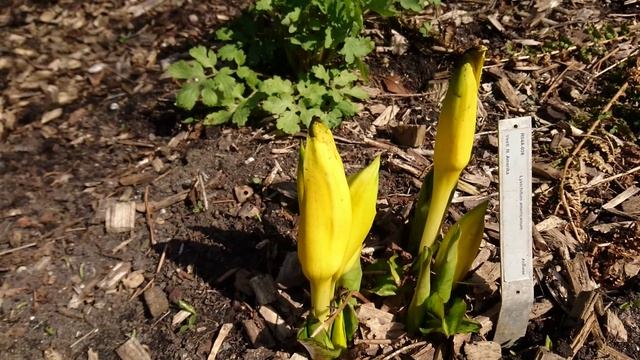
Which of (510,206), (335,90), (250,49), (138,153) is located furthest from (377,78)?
(510,206)

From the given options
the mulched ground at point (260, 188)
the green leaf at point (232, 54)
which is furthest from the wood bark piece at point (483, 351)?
the green leaf at point (232, 54)

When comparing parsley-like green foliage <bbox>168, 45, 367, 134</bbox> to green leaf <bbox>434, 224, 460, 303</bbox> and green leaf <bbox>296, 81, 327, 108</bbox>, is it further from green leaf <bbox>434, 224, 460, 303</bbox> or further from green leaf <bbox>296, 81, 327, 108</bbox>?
green leaf <bbox>434, 224, 460, 303</bbox>

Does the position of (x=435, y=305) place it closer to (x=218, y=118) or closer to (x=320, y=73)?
(x=320, y=73)

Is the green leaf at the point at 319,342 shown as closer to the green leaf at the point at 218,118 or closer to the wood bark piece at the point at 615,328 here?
the wood bark piece at the point at 615,328

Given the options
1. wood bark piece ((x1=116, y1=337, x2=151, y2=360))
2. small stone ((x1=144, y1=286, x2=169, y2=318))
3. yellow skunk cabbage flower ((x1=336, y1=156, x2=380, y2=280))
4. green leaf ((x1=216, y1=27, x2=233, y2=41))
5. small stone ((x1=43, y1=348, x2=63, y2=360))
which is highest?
yellow skunk cabbage flower ((x1=336, y1=156, x2=380, y2=280))

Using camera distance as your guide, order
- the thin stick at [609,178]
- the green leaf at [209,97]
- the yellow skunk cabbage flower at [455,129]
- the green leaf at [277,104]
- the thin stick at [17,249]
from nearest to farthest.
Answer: the yellow skunk cabbage flower at [455,129] → the thin stick at [609,178] → the thin stick at [17,249] → the green leaf at [277,104] → the green leaf at [209,97]

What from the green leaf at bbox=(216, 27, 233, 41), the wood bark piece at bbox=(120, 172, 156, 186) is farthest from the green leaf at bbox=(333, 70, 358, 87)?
the wood bark piece at bbox=(120, 172, 156, 186)
